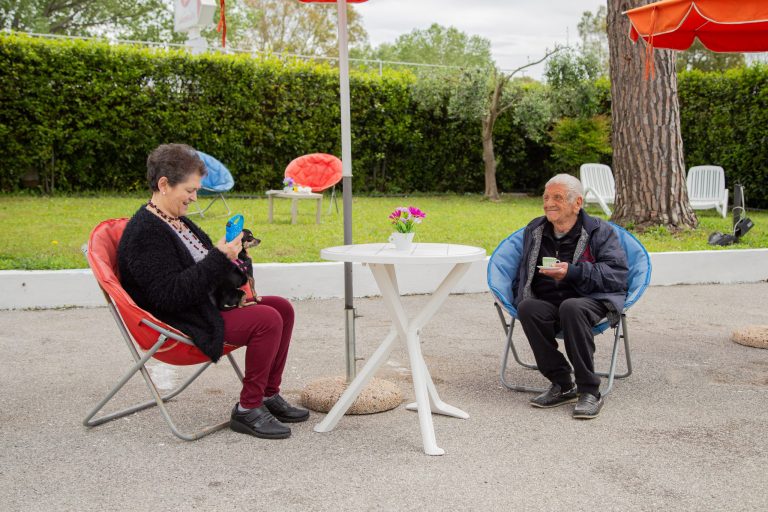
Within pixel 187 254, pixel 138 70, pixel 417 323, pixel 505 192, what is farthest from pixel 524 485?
pixel 505 192

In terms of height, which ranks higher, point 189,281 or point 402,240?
point 402,240

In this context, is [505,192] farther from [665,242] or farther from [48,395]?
[48,395]

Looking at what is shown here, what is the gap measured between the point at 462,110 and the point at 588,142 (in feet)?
8.13

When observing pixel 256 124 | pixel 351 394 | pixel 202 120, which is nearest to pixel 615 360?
pixel 351 394

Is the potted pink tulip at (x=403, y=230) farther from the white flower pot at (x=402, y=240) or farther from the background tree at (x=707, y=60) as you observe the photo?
the background tree at (x=707, y=60)

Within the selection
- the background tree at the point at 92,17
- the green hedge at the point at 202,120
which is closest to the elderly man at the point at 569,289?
the green hedge at the point at 202,120

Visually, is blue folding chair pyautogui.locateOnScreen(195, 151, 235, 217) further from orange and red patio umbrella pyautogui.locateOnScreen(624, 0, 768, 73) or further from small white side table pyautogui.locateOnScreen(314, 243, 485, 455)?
small white side table pyautogui.locateOnScreen(314, 243, 485, 455)

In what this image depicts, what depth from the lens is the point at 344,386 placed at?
4344 mm

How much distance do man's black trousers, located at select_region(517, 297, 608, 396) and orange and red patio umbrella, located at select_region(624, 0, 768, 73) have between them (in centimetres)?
194

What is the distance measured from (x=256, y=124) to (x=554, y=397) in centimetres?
1125

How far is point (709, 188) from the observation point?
1381 cm

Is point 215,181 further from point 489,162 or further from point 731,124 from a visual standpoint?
point 731,124

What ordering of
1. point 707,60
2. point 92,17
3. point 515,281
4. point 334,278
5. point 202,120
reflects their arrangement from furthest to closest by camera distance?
point 707,60, point 92,17, point 202,120, point 334,278, point 515,281

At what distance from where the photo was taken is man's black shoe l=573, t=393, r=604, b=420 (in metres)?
4.05
